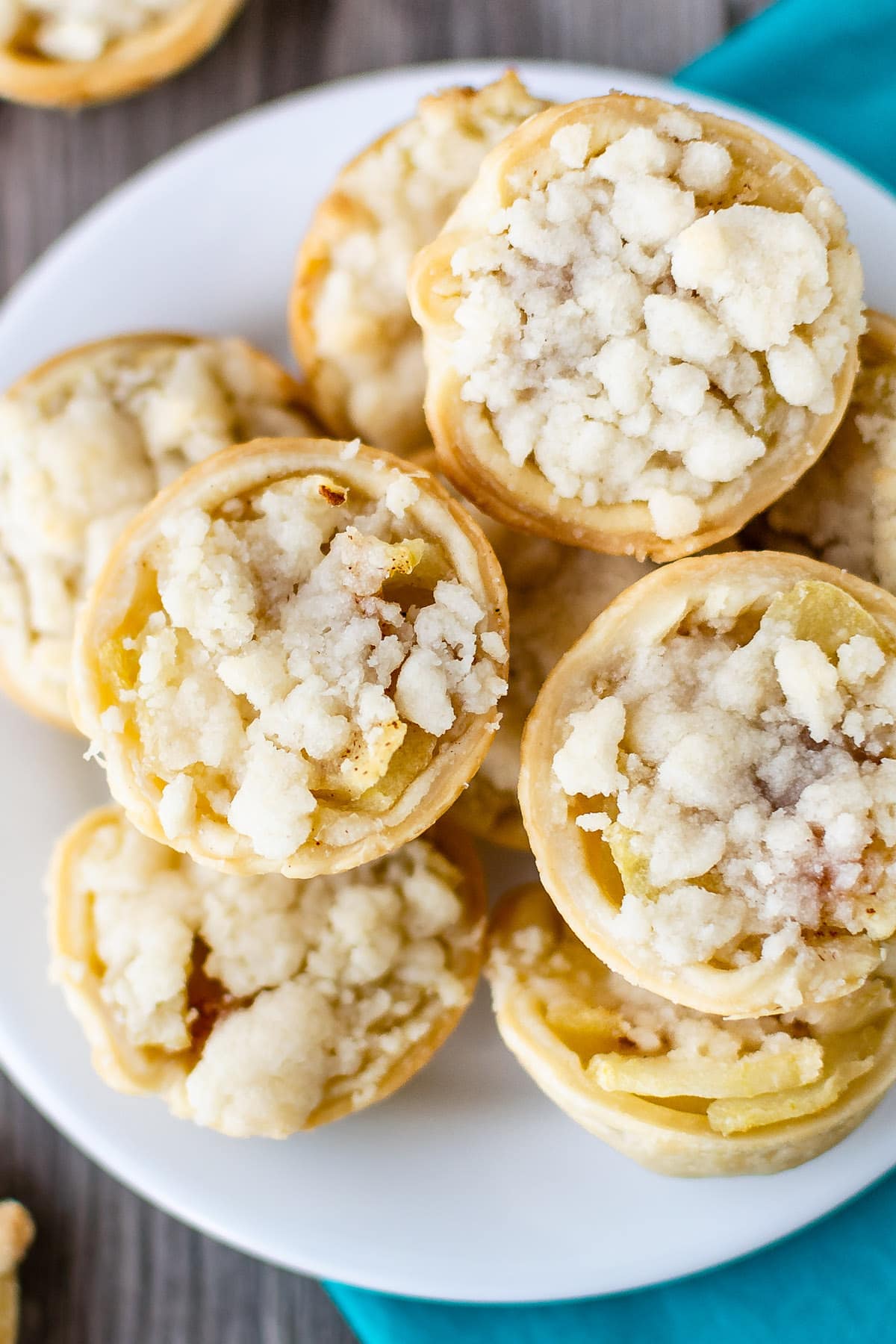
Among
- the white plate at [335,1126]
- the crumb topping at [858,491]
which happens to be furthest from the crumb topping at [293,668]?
the white plate at [335,1126]

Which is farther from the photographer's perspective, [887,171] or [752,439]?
[887,171]

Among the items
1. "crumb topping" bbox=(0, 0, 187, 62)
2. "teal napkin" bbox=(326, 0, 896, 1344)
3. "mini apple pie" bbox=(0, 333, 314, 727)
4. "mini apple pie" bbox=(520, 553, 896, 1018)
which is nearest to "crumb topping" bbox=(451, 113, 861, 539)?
"mini apple pie" bbox=(520, 553, 896, 1018)

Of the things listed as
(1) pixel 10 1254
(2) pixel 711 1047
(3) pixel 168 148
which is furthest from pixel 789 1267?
(3) pixel 168 148

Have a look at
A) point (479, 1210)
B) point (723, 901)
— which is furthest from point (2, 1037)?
point (723, 901)

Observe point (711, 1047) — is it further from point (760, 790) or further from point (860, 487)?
point (860, 487)

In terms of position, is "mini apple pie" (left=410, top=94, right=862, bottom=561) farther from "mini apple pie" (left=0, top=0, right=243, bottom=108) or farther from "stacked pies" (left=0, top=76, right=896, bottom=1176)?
"mini apple pie" (left=0, top=0, right=243, bottom=108)

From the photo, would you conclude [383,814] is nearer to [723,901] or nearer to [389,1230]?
[723,901]
